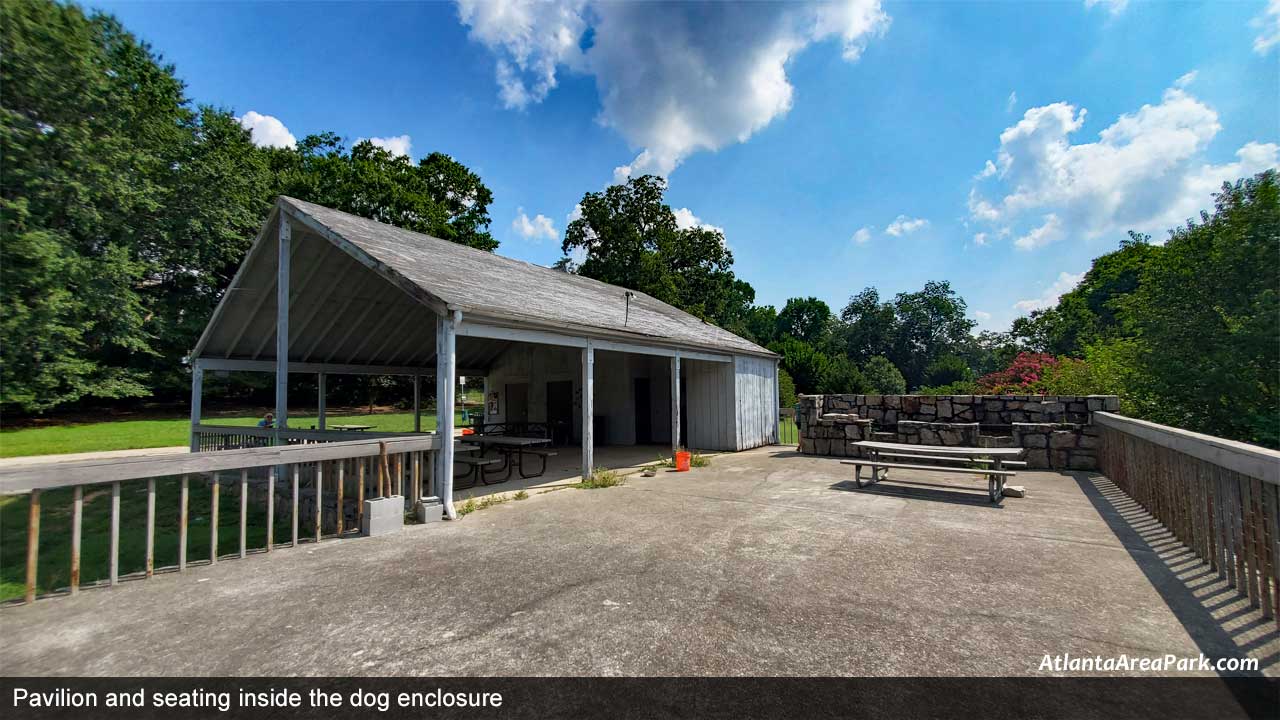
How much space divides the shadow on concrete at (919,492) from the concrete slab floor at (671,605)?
103 centimetres

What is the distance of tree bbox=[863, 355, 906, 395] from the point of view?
40938 mm

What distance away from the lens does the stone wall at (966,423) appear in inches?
369

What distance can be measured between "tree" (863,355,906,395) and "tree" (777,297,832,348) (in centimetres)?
1859

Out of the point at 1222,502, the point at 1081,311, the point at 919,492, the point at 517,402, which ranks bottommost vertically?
the point at 919,492

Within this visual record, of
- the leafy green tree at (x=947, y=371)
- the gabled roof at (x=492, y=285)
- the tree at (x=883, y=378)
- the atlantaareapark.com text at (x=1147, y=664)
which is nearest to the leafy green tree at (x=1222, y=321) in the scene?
the atlantaareapark.com text at (x=1147, y=664)

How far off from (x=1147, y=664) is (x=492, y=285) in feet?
27.1

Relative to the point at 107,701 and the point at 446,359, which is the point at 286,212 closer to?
the point at 446,359

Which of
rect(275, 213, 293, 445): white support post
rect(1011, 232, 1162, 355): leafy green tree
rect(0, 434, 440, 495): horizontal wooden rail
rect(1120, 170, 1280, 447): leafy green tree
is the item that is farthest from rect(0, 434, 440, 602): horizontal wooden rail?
rect(1011, 232, 1162, 355): leafy green tree

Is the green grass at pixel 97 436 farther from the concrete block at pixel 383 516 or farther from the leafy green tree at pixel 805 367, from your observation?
the leafy green tree at pixel 805 367

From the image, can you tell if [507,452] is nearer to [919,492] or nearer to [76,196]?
[919,492]

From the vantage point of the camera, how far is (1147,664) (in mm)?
2713

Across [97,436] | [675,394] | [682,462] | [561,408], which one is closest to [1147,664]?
[682,462]

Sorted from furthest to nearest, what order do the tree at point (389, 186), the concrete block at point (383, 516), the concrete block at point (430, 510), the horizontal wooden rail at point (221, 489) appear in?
the tree at point (389, 186)
the concrete block at point (430, 510)
the concrete block at point (383, 516)
the horizontal wooden rail at point (221, 489)

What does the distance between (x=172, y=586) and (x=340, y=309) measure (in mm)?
7300
